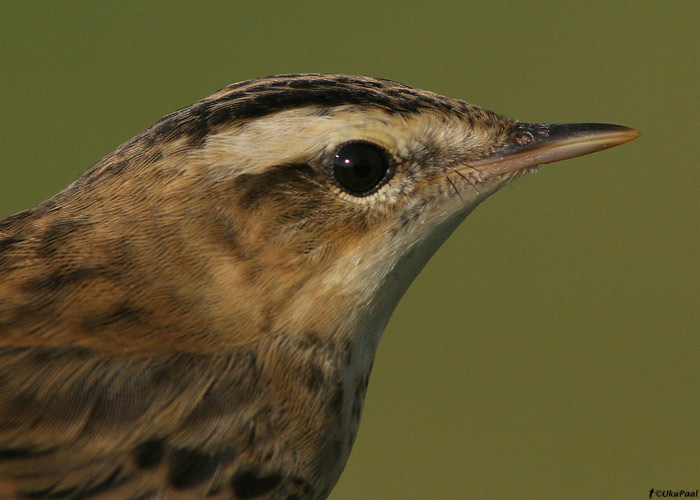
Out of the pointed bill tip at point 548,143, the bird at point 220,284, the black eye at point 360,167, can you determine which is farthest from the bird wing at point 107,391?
the pointed bill tip at point 548,143

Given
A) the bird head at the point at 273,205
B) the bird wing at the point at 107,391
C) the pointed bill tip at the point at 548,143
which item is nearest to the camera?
the bird wing at the point at 107,391

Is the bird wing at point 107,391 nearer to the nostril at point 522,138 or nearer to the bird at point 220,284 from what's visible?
the bird at point 220,284

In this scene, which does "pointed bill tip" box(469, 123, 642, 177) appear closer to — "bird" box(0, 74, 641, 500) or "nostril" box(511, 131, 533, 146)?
"nostril" box(511, 131, 533, 146)

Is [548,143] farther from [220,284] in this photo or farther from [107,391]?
[107,391]

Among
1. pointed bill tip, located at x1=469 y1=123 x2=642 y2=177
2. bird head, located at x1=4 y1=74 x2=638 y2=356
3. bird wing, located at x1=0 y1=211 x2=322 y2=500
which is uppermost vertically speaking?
pointed bill tip, located at x1=469 y1=123 x2=642 y2=177

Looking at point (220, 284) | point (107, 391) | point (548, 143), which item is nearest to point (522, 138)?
point (548, 143)

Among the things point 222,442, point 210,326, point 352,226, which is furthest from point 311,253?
point 222,442

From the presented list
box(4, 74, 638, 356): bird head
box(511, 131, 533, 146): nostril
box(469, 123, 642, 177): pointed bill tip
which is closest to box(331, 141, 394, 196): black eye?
box(4, 74, 638, 356): bird head
